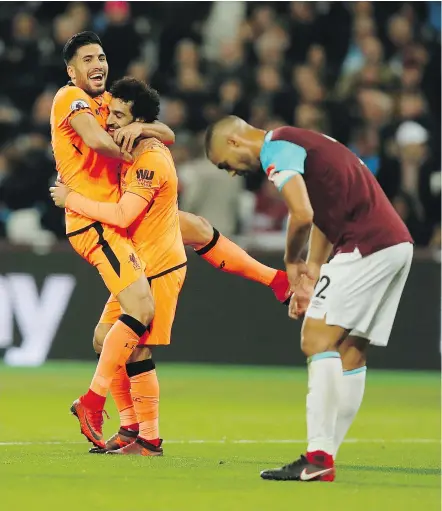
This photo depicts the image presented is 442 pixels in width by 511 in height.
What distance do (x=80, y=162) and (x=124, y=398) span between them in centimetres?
153

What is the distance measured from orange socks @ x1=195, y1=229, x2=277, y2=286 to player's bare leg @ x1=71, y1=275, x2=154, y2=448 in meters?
1.16

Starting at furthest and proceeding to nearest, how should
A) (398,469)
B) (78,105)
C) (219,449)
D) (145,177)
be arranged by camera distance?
(219,449) → (78,105) → (145,177) → (398,469)

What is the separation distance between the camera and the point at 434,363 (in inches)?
559

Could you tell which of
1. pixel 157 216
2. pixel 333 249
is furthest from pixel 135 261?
pixel 333 249

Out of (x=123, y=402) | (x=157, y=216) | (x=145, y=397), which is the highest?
(x=157, y=216)

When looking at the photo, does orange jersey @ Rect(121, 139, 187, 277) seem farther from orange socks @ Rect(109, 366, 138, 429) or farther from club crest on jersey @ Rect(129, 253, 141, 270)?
orange socks @ Rect(109, 366, 138, 429)

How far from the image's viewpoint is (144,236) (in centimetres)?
843

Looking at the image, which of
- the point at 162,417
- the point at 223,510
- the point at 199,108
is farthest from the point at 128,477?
the point at 199,108

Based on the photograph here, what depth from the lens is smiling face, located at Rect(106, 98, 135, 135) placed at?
8323 mm

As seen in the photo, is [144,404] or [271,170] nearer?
[271,170]

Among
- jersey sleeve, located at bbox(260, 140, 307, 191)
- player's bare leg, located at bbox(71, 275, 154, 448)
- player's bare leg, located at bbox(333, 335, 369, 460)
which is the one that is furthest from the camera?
player's bare leg, located at bbox(71, 275, 154, 448)

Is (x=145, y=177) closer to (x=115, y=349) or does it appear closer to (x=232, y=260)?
(x=115, y=349)

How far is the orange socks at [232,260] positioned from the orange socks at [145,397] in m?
1.28

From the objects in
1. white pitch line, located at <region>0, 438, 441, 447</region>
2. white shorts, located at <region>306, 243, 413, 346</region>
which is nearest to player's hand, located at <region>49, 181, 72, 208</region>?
white pitch line, located at <region>0, 438, 441, 447</region>
